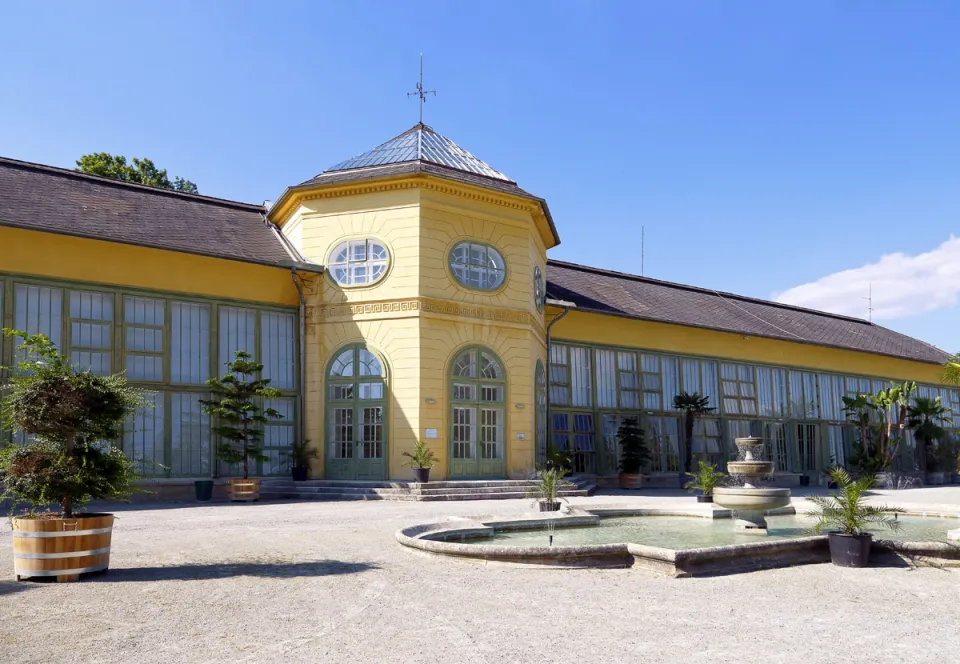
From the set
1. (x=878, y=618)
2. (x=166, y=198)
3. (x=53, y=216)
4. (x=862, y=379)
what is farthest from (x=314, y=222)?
(x=862, y=379)

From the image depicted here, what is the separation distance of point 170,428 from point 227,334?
92.8 inches

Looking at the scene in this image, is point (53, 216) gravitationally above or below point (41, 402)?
above

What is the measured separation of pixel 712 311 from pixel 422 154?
43.6 feet

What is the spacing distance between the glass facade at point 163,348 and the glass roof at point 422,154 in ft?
14.4

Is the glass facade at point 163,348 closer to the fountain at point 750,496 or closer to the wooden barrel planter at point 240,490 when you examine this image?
the wooden barrel planter at point 240,490

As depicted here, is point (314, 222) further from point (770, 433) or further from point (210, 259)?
point (770, 433)

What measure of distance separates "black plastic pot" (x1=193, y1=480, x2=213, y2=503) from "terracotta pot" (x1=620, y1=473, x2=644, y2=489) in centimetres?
1102

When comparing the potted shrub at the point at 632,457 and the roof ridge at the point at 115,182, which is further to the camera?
the potted shrub at the point at 632,457

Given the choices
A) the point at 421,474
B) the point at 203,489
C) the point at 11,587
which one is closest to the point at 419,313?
the point at 421,474

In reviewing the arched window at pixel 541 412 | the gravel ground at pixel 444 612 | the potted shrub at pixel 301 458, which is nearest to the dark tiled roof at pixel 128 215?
the potted shrub at pixel 301 458

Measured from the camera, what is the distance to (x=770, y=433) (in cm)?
2750

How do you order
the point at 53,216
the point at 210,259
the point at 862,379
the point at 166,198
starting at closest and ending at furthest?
the point at 53,216, the point at 210,259, the point at 166,198, the point at 862,379

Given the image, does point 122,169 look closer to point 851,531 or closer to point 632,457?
point 632,457

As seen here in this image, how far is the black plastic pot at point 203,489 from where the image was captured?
16062mm
